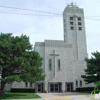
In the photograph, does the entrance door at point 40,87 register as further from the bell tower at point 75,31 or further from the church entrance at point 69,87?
the bell tower at point 75,31

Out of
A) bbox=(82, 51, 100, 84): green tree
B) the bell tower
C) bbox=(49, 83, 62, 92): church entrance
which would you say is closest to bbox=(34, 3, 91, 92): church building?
bbox=(49, 83, 62, 92): church entrance

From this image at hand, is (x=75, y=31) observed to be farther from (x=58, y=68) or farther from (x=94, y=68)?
(x=94, y=68)

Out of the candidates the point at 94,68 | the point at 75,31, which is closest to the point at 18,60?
the point at 94,68

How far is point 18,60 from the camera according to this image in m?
22.9

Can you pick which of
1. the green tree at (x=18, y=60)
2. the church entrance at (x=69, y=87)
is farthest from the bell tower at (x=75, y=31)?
the green tree at (x=18, y=60)

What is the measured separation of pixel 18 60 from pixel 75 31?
2331 centimetres

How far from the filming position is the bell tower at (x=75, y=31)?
4203 cm

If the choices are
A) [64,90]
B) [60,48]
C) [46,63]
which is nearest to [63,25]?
[60,48]

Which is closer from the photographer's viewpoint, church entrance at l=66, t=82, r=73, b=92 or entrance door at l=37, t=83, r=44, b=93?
entrance door at l=37, t=83, r=44, b=93

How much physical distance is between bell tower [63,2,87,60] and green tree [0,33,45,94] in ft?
59.8

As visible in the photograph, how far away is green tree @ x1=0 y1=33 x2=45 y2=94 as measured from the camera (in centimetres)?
2312

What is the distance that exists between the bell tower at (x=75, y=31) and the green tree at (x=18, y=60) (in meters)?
18.2

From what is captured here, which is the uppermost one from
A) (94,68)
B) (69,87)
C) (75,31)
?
(75,31)

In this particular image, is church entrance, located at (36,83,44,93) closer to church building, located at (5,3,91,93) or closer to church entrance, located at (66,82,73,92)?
church building, located at (5,3,91,93)
